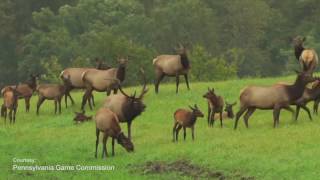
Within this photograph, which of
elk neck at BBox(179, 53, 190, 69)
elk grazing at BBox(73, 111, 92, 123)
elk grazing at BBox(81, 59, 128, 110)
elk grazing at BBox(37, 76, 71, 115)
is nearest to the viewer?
elk grazing at BBox(73, 111, 92, 123)

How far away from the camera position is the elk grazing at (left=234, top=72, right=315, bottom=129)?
24.6 metres

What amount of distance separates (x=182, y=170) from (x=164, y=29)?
67.9 m

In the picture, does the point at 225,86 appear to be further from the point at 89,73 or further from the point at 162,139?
the point at 162,139

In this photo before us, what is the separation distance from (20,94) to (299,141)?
1583cm

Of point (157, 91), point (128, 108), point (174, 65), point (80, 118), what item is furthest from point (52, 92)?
point (128, 108)

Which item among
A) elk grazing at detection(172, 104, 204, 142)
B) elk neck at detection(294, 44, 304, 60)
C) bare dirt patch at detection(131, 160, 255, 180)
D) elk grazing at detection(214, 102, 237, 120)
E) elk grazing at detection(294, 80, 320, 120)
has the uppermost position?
elk neck at detection(294, 44, 304, 60)

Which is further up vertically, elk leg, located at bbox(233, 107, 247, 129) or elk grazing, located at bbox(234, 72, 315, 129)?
elk grazing, located at bbox(234, 72, 315, 129)

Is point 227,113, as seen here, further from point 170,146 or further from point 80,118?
point 80,118

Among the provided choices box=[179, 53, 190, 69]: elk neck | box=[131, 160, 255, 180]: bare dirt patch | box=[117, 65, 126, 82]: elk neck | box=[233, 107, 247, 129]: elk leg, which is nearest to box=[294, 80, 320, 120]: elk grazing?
box=[233, 107, 247, 129]: elk leg

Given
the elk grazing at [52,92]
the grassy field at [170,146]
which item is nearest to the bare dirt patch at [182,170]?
the grassy field at [170,146]

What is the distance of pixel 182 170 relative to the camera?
20.9 metres

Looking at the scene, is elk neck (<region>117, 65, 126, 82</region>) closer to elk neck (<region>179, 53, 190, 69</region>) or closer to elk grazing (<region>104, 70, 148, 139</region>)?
elk neck (<region>179, 53, 190, 69</region>)

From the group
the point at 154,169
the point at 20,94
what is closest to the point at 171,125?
the point at 154,169

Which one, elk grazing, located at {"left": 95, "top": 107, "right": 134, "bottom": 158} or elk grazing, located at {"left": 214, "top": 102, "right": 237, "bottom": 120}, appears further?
elk grazing, located at {"left": 214, "top": 102, "right": 237, "bottom": 120}
